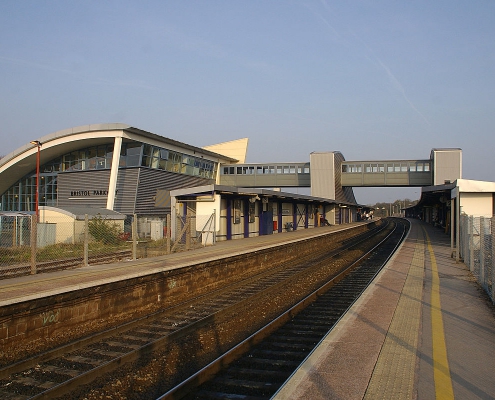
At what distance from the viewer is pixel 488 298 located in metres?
9.86

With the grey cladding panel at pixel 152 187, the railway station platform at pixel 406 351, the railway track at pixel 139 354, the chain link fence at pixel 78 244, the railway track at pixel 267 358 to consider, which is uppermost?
the grey cladding panel at pixel 152 187

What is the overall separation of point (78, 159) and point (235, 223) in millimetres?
17493

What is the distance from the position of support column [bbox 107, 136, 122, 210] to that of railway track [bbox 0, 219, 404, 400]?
72.0 ft

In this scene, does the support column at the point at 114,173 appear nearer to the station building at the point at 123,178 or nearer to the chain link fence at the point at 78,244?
the station building at the point at 123,178

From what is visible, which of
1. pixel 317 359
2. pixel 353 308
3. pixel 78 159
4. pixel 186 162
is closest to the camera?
pixel 317 359

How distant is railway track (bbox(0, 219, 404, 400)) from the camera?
5.85m

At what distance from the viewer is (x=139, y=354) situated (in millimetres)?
7066

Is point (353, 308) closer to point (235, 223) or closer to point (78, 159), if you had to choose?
point (235, 223)

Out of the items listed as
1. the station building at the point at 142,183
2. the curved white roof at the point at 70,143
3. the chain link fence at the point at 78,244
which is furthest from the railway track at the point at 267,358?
the curved white roof at the point at 70,143

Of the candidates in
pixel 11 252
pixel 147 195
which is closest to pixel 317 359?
pixel 11 252

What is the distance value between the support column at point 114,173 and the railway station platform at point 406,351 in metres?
24.4

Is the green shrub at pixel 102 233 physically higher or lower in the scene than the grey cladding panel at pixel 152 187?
lower

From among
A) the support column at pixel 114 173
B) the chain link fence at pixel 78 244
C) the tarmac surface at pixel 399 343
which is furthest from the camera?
the support column at pixel 114 173

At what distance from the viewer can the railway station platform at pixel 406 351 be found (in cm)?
484
